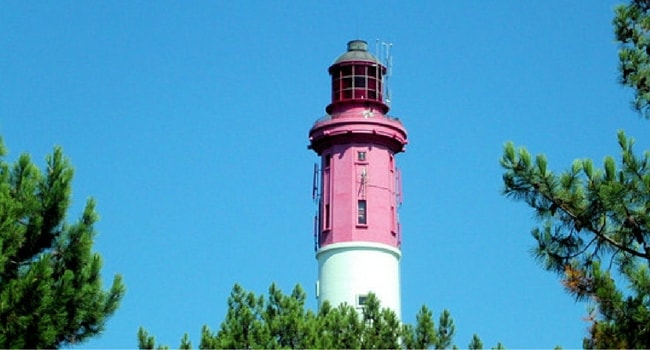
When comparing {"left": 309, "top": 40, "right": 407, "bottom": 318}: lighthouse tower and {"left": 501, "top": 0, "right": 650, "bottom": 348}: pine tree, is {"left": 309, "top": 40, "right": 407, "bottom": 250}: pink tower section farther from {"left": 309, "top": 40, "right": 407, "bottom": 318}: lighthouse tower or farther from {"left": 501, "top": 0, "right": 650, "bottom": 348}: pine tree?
{"left": 501, "top": 0, "right": 650, "bottom": 348}: pine tree

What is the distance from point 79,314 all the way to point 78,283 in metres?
0.38

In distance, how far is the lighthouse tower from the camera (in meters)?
36.5

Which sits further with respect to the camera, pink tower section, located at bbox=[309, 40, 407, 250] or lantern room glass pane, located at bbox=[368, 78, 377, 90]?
lantern room glass pane, located at bbox=[368, 78, 377, 90]

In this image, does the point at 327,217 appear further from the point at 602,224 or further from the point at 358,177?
the point at 602,224

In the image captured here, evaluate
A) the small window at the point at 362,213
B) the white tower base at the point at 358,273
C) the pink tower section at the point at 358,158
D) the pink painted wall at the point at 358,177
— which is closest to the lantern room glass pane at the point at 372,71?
the pink tower section at the point at 358,158

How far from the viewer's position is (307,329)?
76.3ft

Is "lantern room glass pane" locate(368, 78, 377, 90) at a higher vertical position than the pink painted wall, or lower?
higher

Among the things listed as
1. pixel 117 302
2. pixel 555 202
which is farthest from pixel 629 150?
pixel 117 302

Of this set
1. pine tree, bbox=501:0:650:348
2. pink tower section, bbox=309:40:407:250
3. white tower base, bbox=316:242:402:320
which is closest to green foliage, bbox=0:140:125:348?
pine tree, bbox=501:0:650:348

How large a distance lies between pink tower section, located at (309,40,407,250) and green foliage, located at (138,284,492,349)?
9.67m

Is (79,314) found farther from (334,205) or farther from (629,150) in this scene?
(334,205)

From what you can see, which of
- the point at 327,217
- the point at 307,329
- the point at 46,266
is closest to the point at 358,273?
the point at 327,217

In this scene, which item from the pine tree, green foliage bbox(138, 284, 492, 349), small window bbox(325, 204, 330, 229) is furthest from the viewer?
small window bbox(325, 204, 330, 229)

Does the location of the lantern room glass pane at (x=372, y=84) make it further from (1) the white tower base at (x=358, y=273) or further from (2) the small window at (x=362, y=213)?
(1) the white tower base at (x=358, y=273)
